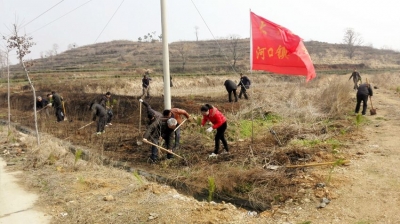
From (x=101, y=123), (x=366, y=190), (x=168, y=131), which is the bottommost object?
(x=366, y=190)

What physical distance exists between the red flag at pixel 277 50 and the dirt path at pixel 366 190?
76.1 inches

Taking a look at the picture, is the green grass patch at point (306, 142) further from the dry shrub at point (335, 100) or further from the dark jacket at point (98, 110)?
the dark jacket at point (98, 110)

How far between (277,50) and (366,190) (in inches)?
122

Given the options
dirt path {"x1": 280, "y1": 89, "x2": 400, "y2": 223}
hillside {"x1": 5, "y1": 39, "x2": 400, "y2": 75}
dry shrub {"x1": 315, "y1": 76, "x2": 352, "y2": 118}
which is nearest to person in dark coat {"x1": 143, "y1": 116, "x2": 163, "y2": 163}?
dirt path {"x1": 280, "y1": 89, "x2": 400, "y2": 223}

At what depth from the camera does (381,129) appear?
29.7ft

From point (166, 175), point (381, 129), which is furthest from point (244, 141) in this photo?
point (381, 129)

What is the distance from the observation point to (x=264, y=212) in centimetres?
491

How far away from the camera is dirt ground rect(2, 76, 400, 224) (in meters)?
4.52

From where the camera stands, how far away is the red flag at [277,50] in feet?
21.4

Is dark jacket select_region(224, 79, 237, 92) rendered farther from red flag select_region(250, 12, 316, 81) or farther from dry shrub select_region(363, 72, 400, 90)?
dry shrub select_region(363, 72, 400, 90)

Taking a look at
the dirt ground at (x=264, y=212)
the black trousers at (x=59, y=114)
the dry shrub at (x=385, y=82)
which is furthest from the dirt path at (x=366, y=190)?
the dry shrub at (x=385, y=82)

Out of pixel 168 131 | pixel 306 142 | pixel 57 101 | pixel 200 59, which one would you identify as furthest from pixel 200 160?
pixel 200 59

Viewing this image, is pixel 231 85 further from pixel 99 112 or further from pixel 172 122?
pixel 172 122

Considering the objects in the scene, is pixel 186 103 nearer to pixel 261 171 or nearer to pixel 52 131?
pixel 52 131
